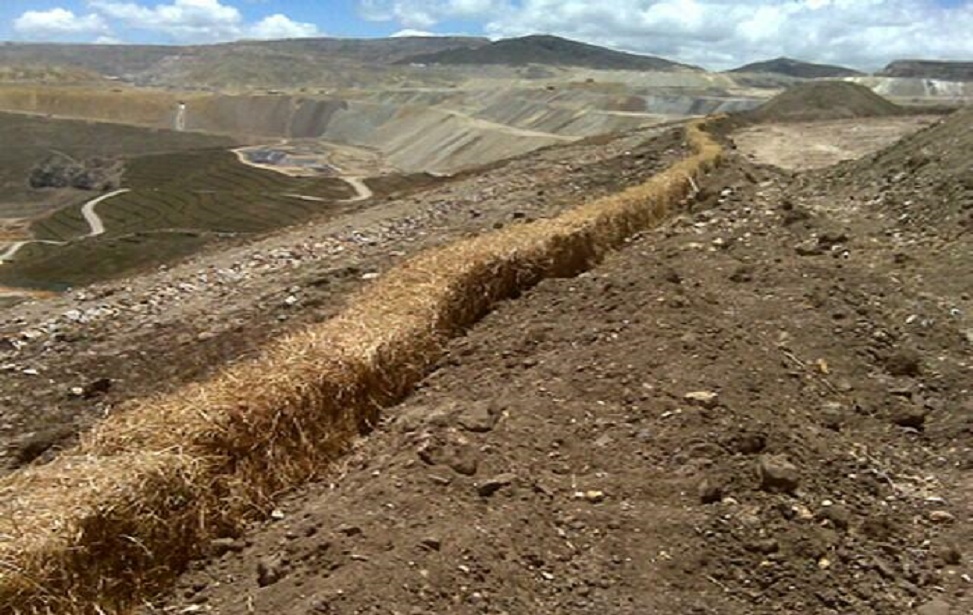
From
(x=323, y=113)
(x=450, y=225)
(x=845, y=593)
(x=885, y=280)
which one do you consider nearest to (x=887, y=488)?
(x=845, y=593)

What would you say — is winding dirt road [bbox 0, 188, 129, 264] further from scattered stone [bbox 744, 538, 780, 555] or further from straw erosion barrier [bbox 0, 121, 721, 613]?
scattered stone [bbox 744, 538, 780, 555]

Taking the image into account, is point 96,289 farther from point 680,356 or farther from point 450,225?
point 680,356

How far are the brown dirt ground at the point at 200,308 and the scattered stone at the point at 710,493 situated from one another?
15.1ft

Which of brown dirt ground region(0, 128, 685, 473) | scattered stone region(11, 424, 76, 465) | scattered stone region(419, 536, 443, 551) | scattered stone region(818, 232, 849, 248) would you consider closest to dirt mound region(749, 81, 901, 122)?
brown dirt ground region(0, 128, 685, 473)

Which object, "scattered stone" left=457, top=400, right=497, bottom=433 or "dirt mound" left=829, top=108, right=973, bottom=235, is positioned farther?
"dirt mound" left=829, top=108, right=973, bottom=235

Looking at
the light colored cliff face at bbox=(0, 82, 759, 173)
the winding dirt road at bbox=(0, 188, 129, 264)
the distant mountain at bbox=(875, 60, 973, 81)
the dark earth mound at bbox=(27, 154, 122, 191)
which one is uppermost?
the distant mountain at bbox=(875, 60, 973, 81)

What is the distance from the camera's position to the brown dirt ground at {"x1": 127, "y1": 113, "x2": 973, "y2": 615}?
16.1ft

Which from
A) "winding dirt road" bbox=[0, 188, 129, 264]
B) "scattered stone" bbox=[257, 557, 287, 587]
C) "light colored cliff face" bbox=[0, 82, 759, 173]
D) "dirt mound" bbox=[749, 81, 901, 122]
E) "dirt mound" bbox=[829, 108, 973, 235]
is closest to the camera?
"scattered stone" bbox=[257, 557, 287, 587]

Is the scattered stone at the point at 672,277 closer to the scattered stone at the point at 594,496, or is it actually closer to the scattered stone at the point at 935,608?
the scattered stone at the point at 594,496

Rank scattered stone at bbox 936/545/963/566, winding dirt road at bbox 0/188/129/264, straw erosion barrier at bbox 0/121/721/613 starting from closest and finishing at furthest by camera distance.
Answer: straw erosion barrier at bbox 0/121/721/613, scattered stone at bbox 936/545/963/566, winding dirt road at bbox 0/188/129/264

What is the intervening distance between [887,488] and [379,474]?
3.26 m

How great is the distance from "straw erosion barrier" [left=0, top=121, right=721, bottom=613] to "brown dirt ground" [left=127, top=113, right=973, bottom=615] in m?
0.22

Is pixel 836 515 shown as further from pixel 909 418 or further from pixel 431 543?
pixel 431 543

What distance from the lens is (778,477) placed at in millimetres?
5719
